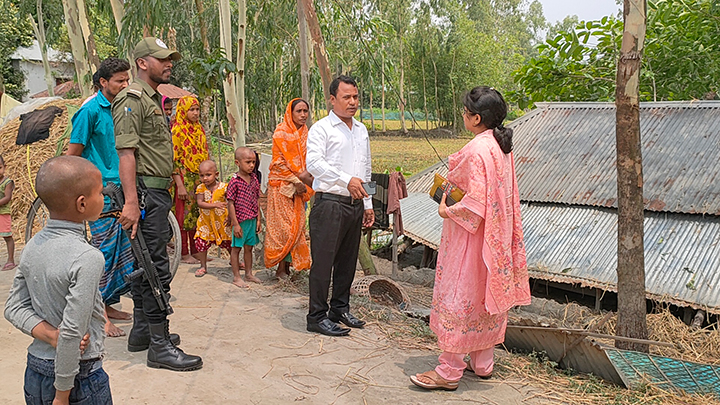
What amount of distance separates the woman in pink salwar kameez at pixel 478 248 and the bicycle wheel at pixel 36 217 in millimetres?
2755

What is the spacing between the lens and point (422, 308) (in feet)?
17.6

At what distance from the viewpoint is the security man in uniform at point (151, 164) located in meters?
3.32

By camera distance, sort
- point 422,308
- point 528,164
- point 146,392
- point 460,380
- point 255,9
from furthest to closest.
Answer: point 255,9 → point 528,164 → point 422,308 → point 460,380 → point 146,392

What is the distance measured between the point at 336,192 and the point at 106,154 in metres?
1.60

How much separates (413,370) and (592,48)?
22.1 ft

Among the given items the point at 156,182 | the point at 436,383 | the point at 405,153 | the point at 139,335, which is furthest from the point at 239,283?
the point at 405,153

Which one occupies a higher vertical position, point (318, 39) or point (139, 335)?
point (318, 39)

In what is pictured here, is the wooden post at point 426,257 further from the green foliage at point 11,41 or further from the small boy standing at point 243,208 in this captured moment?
the green foliage at point 11,41

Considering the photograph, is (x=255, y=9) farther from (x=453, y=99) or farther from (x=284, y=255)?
(x=453, y=99)

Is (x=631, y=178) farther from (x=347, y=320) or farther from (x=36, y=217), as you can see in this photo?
(x=36, y=217)

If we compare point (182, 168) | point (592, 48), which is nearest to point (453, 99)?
point (592, 48)

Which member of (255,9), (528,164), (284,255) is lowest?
(284,255)

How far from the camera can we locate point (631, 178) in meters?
3.85

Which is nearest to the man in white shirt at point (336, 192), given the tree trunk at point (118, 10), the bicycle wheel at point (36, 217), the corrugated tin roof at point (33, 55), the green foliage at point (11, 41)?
the bicycle wheel at point (36, 217)
